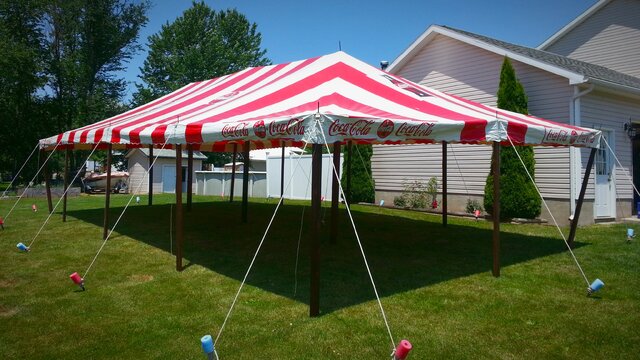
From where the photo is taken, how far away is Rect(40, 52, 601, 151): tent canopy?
4.54m

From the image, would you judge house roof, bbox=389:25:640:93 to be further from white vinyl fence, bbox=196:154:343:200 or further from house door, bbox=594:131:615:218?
white vinyl fence, bbox=196:154:343:200

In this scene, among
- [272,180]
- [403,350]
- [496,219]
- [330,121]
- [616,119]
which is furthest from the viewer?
[272,180]

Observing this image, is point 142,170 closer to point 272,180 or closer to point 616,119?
point 272,180

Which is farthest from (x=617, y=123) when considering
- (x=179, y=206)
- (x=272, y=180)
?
(x=272, y=180)

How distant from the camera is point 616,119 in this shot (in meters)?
10.9

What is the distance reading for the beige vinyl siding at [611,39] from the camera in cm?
1398

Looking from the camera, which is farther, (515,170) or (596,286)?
(515,170)

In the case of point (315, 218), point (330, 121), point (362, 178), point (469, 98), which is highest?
point (469, 98)

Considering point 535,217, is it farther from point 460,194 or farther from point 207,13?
point 207,13

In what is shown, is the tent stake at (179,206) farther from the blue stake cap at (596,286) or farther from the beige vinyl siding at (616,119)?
the beige vinyl siding at (616,119)

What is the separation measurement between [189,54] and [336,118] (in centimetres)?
3794

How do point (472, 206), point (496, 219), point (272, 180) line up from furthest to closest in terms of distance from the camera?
point (272, 180) → point (472, 206) → point (496, 219)

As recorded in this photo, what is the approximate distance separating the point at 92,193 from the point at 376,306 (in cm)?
2376

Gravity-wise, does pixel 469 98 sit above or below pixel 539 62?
below
